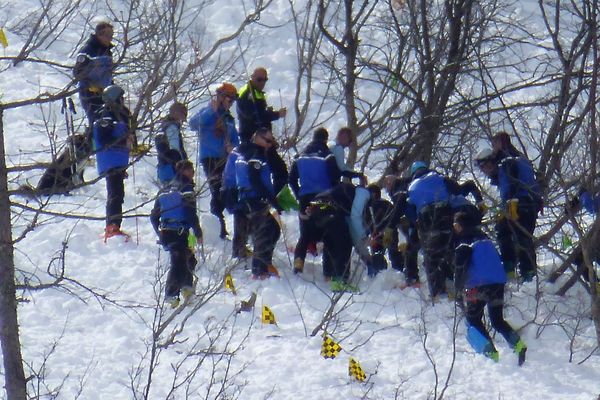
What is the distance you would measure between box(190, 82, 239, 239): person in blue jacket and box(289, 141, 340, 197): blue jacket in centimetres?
107

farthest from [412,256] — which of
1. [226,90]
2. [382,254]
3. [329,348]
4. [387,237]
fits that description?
[226,90]

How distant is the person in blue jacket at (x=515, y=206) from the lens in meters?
11.7

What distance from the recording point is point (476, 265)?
1023cm

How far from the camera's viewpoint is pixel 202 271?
12.1 metres

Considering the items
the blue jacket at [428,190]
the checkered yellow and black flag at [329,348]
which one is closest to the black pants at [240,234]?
the blue jacket at [428,190]

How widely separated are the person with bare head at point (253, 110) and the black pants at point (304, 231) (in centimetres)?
128

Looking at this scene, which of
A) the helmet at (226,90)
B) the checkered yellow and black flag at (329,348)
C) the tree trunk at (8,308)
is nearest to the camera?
the tree trunk at (8,308)

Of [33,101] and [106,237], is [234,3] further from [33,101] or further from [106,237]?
[33,101]

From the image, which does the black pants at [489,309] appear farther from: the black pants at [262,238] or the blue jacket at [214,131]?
the blue jacket at [214,131]

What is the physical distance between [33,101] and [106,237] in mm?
6273

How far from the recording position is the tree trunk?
22.0ft

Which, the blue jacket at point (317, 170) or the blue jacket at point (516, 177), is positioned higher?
the blue jacket at point (317, 170)

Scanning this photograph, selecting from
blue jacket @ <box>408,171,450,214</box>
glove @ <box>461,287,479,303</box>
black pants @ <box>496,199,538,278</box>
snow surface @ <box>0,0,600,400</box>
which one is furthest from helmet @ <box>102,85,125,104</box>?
black pants @ <box>496,199,538,278</box>

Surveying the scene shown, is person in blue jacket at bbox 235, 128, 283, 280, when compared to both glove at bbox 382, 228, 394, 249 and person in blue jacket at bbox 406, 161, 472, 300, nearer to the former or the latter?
glove at bbox 382, 228, 394, 249
